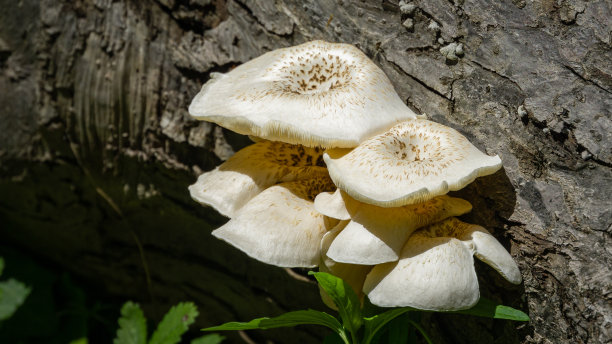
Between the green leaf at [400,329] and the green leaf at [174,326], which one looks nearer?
the green leaf at [400,329]

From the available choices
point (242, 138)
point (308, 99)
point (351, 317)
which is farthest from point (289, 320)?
point (242, 138)

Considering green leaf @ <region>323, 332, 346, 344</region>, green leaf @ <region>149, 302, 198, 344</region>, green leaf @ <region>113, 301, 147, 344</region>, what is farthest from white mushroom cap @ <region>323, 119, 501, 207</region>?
green leaf @ <region>113, 301, 147, 344</region>

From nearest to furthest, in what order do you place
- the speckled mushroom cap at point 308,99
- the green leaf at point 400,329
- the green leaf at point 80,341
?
the speckled mushroom cap at point 308,99 → the green leaf at point 400,329 → the green leaf at point 80,341

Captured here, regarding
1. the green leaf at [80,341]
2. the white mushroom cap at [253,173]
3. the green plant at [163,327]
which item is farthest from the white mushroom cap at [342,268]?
the green leaf at [80,341]

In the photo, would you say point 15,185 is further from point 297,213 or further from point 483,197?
point 483,197

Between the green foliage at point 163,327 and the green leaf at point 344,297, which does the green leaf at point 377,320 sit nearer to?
the green leaf at point 344,297
